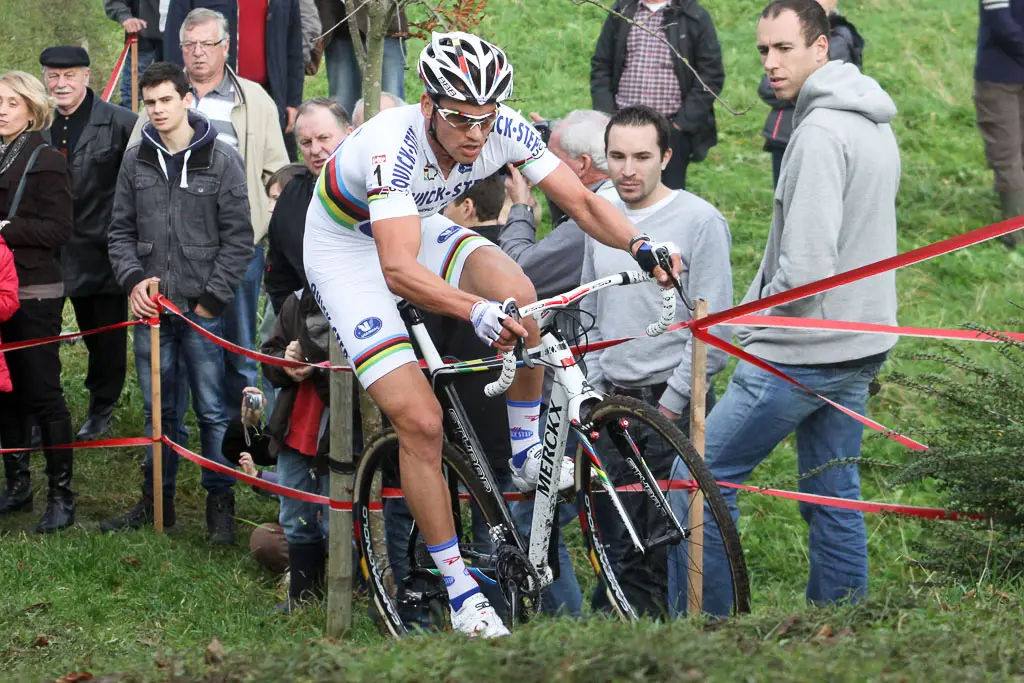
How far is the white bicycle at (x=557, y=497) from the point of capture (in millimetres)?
4871

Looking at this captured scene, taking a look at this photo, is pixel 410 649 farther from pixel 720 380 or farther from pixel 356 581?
pixel 720 380

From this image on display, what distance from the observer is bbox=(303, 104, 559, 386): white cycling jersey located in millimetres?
5152

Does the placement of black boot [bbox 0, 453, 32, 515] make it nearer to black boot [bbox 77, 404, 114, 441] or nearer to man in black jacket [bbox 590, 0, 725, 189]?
black boot [bbox 77, 404, 114, 441]

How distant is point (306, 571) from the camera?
7277mm

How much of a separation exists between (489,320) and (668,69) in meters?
6.48

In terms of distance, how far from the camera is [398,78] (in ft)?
37.5

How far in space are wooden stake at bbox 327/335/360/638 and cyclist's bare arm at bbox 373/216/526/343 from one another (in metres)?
1.18

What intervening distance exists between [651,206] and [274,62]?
5.59 m

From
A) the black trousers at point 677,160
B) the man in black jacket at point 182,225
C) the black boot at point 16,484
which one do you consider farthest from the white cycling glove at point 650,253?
the black trousers at point 677,160

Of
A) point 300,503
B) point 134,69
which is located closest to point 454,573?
point 300,503

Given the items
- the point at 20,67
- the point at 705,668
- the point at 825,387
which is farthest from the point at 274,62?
the point at 705,668

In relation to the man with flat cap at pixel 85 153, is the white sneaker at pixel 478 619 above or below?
below

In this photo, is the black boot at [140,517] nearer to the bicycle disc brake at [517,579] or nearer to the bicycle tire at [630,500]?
the bicycle disc brake at [517,579]

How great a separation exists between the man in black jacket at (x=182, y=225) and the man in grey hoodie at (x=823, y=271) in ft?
12.1
